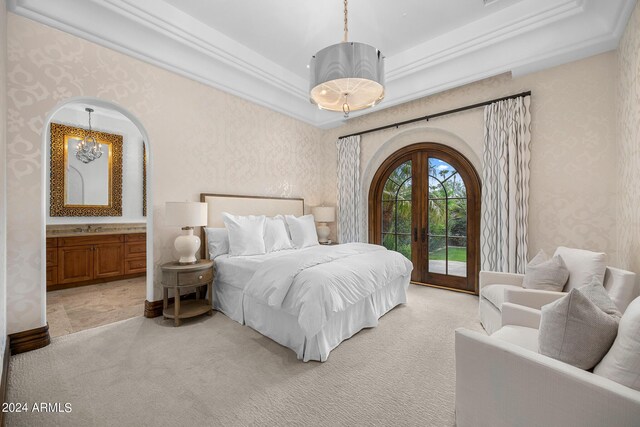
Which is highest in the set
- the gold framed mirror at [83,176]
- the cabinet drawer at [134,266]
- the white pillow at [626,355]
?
the gold framed mirror at [83,176]

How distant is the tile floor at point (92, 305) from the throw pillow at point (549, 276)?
4105mm

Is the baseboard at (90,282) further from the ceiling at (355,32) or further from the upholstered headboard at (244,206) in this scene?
the ceiling at (355,32)

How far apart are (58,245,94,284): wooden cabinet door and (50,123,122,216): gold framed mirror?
0.79 metres

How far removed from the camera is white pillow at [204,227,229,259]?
11.3ft

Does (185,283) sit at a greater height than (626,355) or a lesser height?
lesser

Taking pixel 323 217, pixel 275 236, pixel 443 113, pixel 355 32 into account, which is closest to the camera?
pixel 355 32

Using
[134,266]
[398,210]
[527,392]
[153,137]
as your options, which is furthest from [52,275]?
[527,392]

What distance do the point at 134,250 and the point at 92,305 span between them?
1.54 m

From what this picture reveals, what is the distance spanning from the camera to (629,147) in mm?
2412

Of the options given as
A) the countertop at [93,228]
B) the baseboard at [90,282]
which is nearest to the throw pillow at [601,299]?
A: the countertop at [93,228]

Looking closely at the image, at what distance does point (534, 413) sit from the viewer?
3.69 feet

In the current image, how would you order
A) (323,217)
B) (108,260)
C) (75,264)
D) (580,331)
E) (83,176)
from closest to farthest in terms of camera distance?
(580,331) → (75,264) → (108,260) → (83,176) → (323,217)

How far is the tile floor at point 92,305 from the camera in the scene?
2957mm

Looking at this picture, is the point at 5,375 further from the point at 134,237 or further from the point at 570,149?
the point at 570,149
